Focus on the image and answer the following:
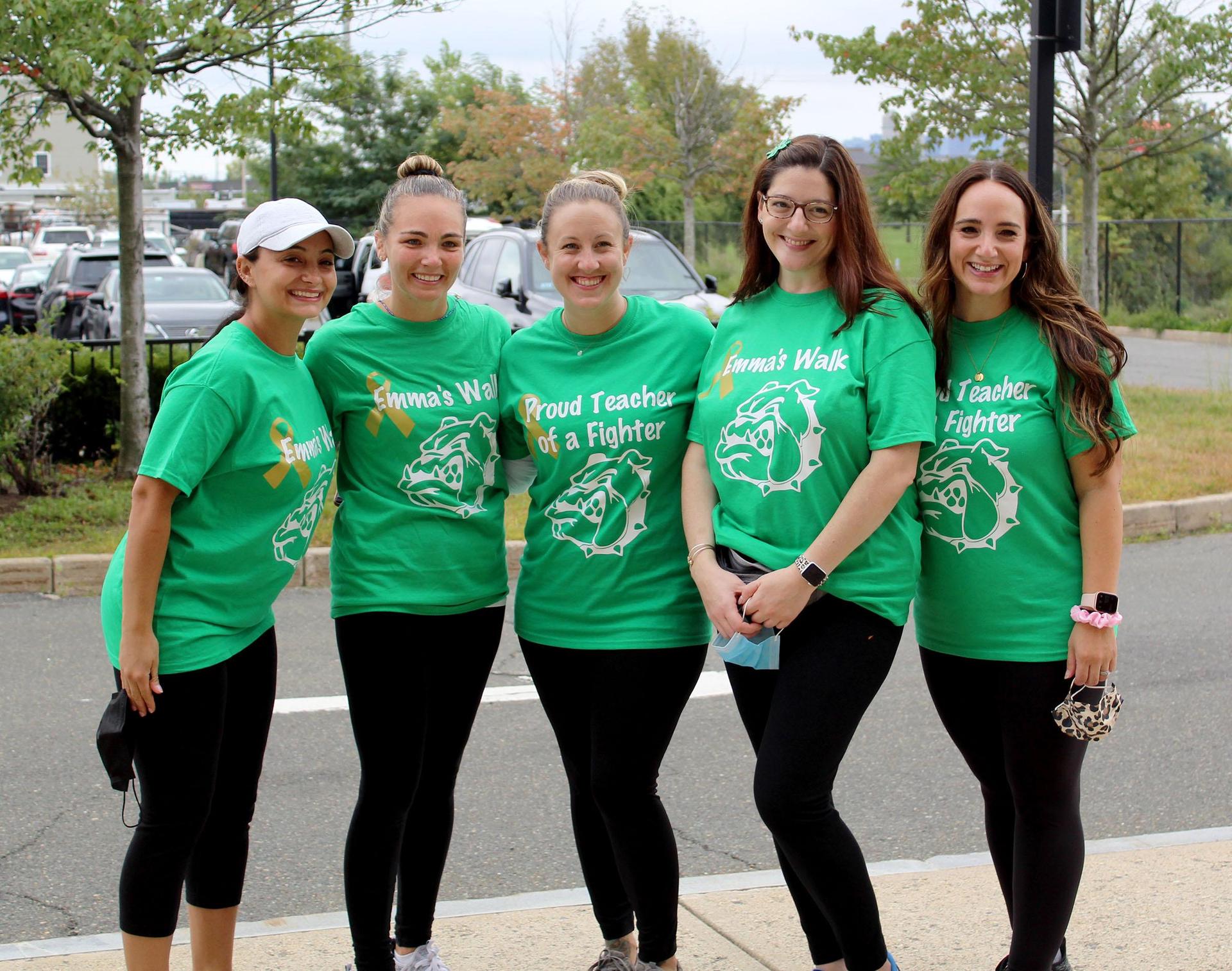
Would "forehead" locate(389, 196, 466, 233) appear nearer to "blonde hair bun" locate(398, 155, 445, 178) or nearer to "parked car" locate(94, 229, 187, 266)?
"blonde hair bun" locate(398, 155, 445, 178)

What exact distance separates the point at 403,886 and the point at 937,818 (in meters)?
2.08

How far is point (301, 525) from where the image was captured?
3.06 metres

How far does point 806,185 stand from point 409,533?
3.86 feet

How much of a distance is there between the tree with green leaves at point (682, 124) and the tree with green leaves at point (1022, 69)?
35.1ft

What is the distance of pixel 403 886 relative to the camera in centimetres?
329

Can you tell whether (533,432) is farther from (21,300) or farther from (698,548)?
(21,300)

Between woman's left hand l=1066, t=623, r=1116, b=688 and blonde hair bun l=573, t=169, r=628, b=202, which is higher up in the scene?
blonde hair bun l=573, t=169, r=628, b=202

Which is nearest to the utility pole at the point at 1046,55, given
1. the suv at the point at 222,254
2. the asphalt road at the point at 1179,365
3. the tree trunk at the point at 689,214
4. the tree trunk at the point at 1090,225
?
the asphalt road at the point at 1179,365

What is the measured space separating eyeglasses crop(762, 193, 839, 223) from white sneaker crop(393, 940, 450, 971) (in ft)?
6.35

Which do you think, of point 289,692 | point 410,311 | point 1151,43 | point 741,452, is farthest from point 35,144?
point 1151,43

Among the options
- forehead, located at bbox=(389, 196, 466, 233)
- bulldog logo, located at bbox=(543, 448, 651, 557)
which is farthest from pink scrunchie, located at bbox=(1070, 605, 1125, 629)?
forehead, located at bbox=(389, 196, 466, 233)

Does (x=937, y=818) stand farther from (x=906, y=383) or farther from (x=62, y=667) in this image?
(x=62, y=667)

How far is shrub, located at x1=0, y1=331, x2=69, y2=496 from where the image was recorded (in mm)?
8836

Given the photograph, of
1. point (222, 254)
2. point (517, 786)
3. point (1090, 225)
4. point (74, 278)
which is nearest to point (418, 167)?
point (517, 786)
